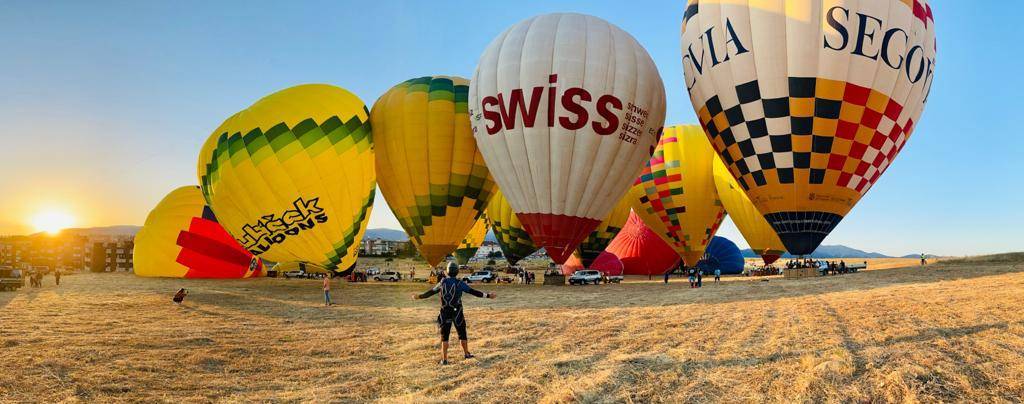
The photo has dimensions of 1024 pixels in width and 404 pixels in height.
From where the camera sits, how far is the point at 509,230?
32.7 m

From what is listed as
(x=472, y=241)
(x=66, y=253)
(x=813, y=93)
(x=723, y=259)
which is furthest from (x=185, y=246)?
(x=66, y=253)

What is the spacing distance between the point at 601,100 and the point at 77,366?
14756 mm

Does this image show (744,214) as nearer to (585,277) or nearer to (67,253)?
(585,277)

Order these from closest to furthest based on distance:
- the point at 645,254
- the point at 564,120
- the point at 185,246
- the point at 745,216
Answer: the point at 564,120
the point at 185,246
the point at 745,216
the point at 645,254

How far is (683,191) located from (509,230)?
33.0 feet

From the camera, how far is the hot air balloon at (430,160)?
21703 millimetres

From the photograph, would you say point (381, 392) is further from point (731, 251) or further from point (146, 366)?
point (731, 251)

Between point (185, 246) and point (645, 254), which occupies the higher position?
point (185, 246)

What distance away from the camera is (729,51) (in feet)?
55.7

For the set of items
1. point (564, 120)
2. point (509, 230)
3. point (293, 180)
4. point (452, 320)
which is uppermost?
point (564, 120)

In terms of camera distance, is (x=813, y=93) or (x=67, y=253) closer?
(x=813, y=93)

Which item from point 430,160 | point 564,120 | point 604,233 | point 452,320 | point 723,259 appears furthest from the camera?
point 723,259

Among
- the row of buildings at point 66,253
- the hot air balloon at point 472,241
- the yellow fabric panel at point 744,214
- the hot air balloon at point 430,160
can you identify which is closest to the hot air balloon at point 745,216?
the yellow fabric panel at point 744,214

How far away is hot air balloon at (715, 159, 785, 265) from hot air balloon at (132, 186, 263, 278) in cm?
2340
